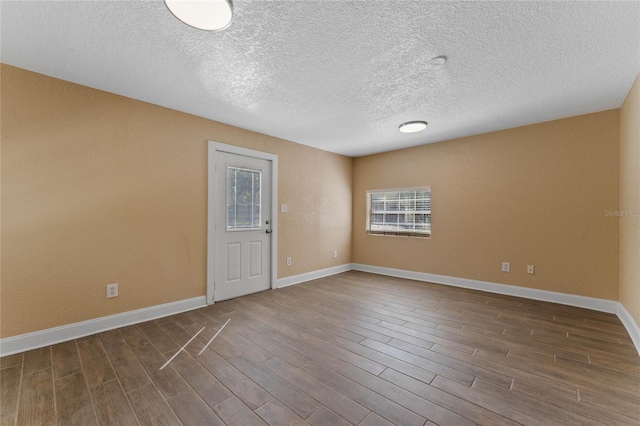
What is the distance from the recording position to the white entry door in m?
3.61

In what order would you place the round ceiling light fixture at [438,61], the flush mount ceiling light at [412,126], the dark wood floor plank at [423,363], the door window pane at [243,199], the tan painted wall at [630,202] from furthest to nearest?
the door window pane at [243,199], the flush mount ceiling light at [412,126], the tan painted wall at [630,202], the round ceiling light fixture at [438,61], the dark wood floor plank at [423,363]

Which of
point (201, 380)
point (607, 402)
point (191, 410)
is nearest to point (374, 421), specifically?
point (191, 410)

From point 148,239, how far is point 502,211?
15.6 ft

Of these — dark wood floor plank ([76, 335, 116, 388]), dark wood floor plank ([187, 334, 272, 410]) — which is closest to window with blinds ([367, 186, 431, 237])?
dark wood floor plank ([187, 334, 272, 410])

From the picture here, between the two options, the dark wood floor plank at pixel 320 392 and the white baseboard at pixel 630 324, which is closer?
the dark wood floor plank at pixel 320 392

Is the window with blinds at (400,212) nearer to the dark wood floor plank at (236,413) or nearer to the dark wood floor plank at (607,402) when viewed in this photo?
the dark wood floor plank at (607,402)

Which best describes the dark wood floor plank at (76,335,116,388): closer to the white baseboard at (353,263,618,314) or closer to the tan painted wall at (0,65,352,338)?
the tan painted wall at (0,65,352,338)

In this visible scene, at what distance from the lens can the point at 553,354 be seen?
2.20 metres

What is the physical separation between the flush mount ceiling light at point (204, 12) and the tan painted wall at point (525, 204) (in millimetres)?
3958

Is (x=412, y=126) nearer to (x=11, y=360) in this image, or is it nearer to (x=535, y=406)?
(x=535, y=406)

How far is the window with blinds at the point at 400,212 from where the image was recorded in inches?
188

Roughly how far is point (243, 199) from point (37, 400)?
2.70m

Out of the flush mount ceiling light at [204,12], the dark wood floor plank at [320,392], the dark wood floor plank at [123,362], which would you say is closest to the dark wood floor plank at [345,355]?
the dark wood floor plank at [320,392]

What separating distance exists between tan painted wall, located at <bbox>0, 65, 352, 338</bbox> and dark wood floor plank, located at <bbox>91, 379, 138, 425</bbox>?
1.18 metres
